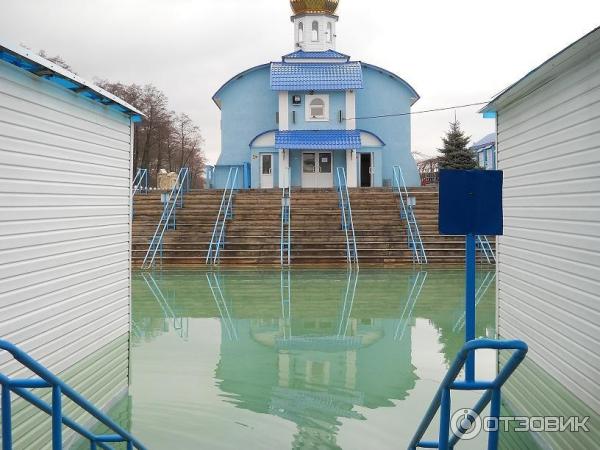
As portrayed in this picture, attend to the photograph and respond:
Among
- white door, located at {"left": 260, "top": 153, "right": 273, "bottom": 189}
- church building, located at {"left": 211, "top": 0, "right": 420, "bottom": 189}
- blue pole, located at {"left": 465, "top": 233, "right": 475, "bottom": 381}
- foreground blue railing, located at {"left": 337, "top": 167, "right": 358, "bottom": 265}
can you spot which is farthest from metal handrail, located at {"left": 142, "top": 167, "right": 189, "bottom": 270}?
blue pole, located at {"left": 465, "top": 233, "right": 475, "bottom": 381}

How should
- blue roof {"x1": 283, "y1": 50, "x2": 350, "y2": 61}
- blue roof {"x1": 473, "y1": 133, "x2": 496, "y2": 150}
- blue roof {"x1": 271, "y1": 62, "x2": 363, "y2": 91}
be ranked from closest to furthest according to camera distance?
1. blue roof {"x1": 271, "y1": 62, "x2": 363, "y2": 91}
2. blue roof {"x1": 283, "y1": 50, "x2": 350, "y2": 61}
3. blue roof {"x1": 473, "y1": 133, "x2": 496, "y2": 150}

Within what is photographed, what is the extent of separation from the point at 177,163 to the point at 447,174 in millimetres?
52814

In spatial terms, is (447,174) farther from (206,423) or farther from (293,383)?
(293,383)

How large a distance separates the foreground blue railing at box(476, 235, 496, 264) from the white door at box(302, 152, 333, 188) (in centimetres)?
885

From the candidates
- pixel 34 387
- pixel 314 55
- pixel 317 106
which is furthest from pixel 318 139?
pixel 34 387

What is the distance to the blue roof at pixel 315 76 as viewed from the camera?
1017 inches

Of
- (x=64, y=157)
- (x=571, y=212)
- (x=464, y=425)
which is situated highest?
(x=64, y=157)

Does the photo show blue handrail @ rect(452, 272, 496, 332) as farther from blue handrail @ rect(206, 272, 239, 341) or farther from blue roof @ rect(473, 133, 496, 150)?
blue roof @ rect(473, 133, 496, 150)

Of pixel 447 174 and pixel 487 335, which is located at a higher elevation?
pixel 447 174

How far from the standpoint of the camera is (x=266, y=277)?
626 inches

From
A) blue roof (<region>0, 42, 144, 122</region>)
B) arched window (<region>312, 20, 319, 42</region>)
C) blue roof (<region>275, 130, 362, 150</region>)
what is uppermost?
arched window (<region>312, 20, 319, 42</region>)

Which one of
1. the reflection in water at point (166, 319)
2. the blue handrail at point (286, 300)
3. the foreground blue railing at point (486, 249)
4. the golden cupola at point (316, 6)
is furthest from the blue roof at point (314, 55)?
the reflection in water at point (166, 319)

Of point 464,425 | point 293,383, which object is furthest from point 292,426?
point 464,425

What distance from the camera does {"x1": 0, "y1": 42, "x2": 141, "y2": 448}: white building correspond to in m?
4.82
